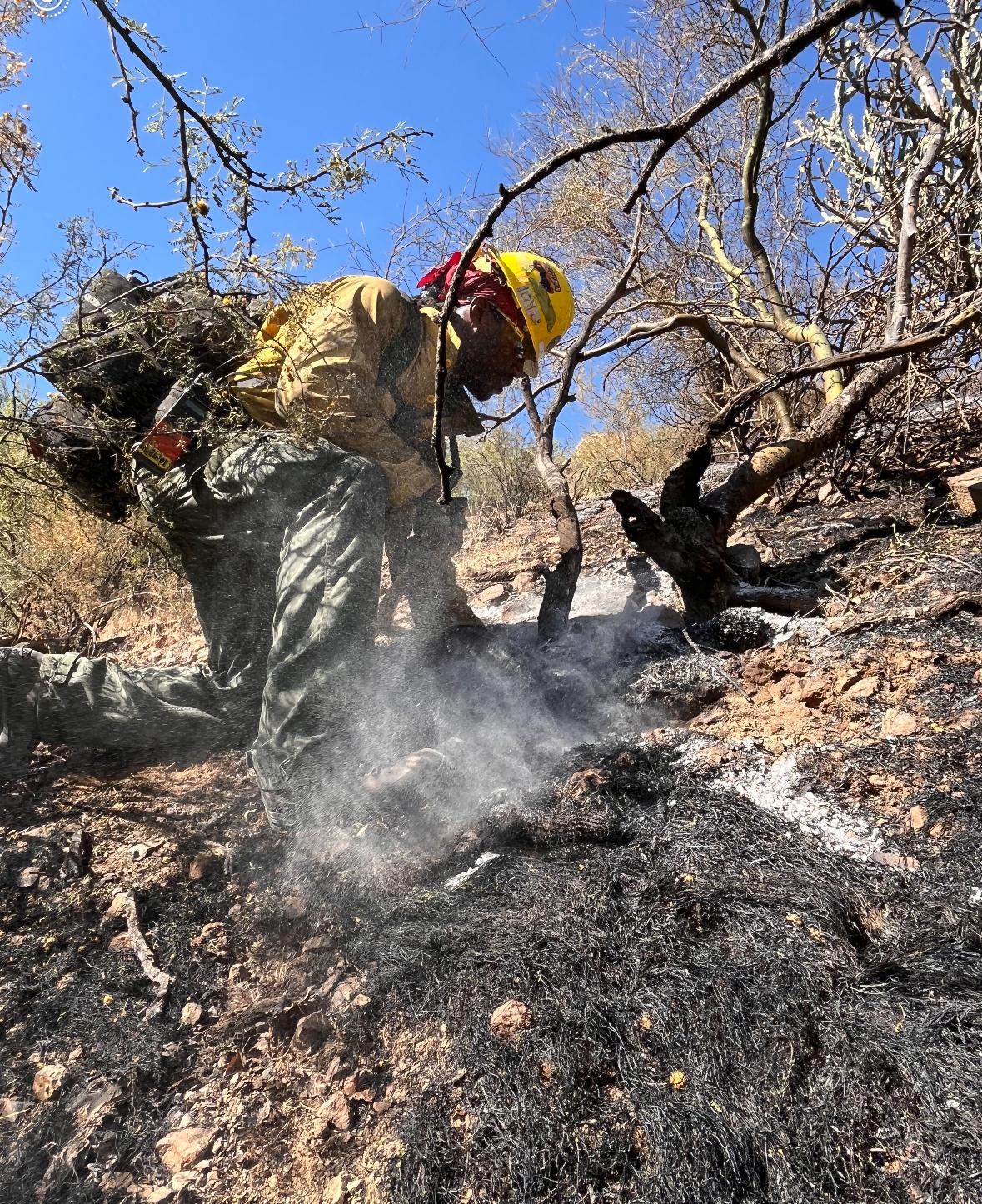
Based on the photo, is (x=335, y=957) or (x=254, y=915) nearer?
(x=335, y=957)

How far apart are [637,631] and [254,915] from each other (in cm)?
179

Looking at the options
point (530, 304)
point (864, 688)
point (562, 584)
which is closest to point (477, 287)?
point (530, 304)

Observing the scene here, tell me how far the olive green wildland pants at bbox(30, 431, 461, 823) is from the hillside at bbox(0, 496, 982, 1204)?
0.18 metres

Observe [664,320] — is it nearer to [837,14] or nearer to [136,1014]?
[837,14]

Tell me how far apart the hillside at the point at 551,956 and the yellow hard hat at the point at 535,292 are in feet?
4.68

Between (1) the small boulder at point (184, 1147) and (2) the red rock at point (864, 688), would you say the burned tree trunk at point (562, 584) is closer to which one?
(2) the red rock at point (864, 688)

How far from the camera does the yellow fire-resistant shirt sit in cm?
223

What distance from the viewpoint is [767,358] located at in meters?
4.62

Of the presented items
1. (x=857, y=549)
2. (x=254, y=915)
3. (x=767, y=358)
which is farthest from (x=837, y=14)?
(x=767, y=358)

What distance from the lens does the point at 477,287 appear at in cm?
278

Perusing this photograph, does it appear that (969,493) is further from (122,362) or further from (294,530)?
(122,362)

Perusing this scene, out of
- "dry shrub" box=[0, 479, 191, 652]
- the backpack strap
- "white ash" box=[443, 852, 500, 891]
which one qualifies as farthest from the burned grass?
"dry shrub" box=[0, 479, 191, 652]

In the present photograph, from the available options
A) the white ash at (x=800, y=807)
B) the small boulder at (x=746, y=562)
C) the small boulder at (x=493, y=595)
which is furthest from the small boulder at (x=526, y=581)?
the white ash at (x=800, y=807)

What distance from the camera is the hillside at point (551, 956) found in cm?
113
